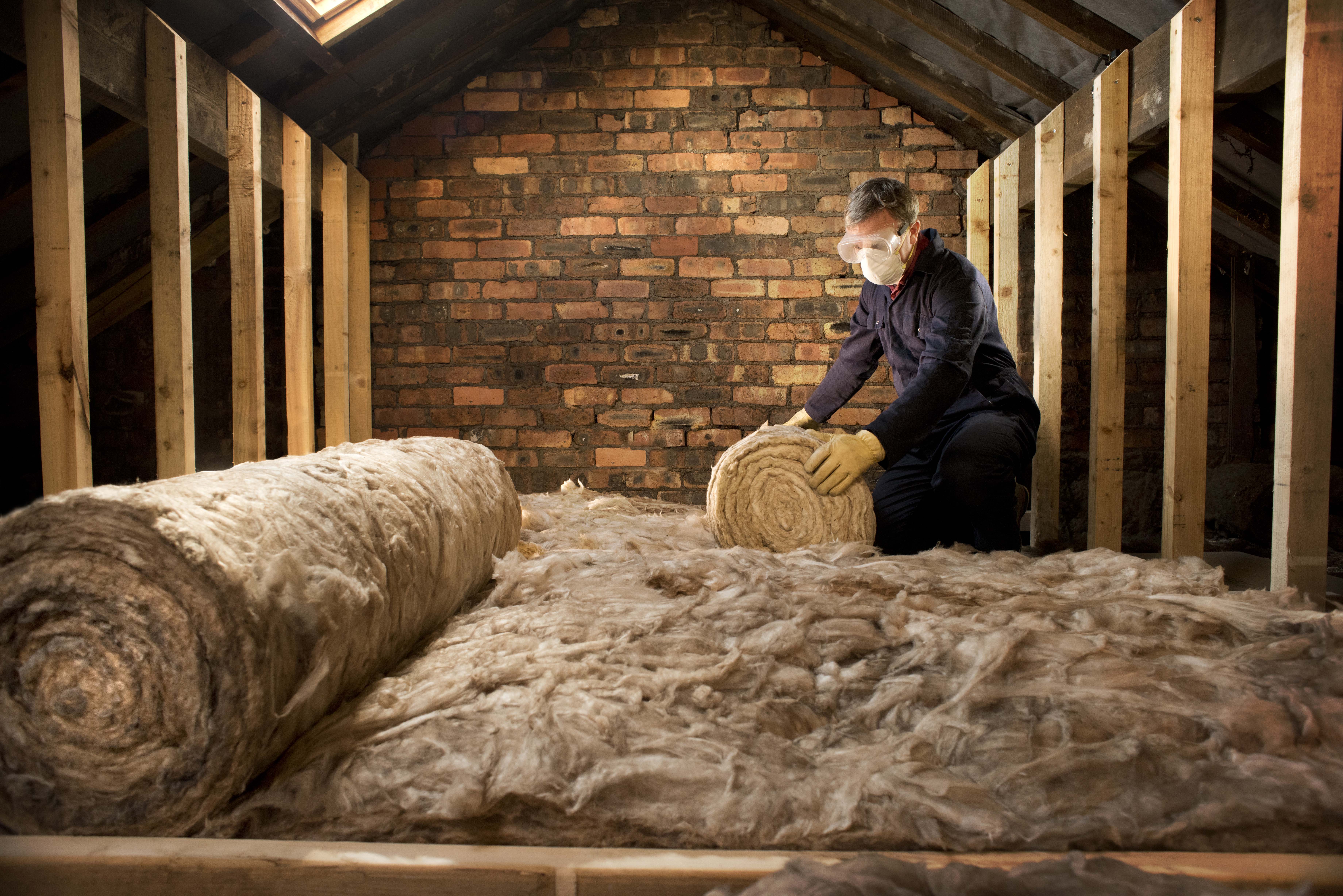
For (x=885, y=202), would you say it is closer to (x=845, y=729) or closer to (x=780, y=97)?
(x=780, y=97)

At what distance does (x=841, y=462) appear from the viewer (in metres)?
2.05

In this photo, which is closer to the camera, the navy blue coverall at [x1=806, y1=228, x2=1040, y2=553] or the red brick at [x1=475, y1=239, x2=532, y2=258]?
the navy blue coverall at [x1=806, y1=228, x2=1040, y2=553]

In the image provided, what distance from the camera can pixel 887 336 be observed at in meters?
2.56

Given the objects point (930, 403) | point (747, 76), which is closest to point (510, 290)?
point (747, 76)

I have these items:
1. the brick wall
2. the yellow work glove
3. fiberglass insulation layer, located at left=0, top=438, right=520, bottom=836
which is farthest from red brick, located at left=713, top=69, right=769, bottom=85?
fiberglass insulation layer, located at left=0, top=438, right=520, bottom=836

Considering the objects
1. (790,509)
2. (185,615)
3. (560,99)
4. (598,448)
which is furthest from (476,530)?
(560,99)

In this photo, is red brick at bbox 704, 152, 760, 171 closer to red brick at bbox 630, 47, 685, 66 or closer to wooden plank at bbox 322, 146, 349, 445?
red brick at bbox 630, 47, 685, 66

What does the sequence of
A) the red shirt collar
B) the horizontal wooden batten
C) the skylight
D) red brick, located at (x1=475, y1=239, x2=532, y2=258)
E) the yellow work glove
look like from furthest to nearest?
red brick, located at (x1=475, y1=239, x2=532, y2=258), the skylight, the red shirt collar, the yellow work glove, the horizontal wooden batten

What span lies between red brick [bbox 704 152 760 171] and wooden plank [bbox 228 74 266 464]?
1939 mm

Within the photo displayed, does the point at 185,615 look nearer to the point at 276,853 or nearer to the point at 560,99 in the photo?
the point at 276,853

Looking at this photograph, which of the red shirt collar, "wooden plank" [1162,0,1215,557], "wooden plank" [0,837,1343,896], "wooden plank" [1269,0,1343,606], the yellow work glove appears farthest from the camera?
the red shirt collar

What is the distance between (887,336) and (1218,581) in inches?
49.4

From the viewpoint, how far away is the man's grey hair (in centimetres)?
229

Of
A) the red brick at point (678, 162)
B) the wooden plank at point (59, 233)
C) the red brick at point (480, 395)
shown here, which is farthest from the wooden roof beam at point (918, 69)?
the wooden plank at point (59, 233)
